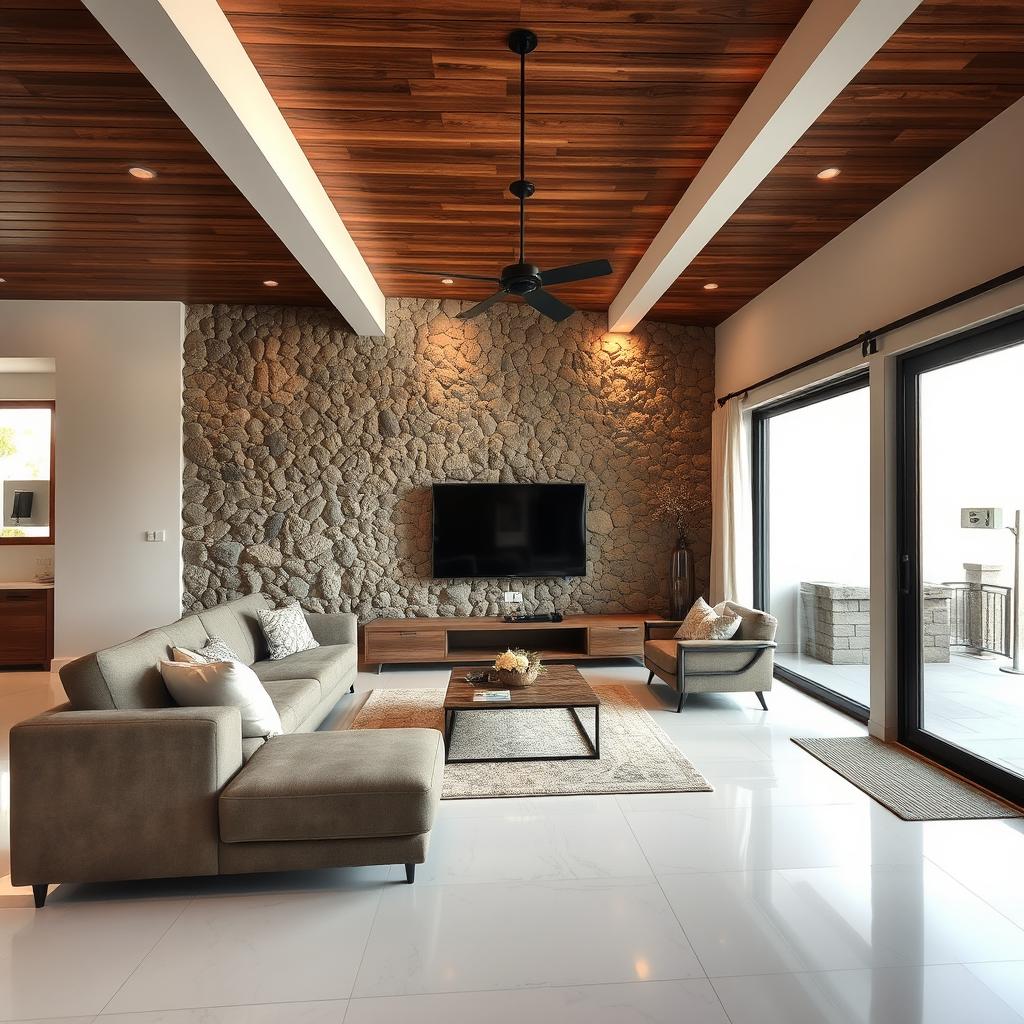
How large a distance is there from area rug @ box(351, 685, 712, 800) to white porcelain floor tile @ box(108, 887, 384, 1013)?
3.33 feet

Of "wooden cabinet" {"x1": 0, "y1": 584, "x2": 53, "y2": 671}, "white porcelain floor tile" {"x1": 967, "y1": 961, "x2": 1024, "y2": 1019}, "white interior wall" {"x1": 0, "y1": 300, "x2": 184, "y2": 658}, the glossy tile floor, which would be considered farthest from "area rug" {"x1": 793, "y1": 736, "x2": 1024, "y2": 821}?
"wooden cabinet" {"x1": 0, "y1": 584, "x2": 53, "y2": 671}

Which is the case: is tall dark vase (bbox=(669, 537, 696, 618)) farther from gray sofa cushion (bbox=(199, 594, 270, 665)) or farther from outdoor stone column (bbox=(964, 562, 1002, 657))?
gray sofa cushion (bbox=(199, 594, 270, 665))

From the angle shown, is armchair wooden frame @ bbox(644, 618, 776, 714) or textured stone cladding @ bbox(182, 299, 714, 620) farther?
textured stone cladding @ bbox(182, 299, 714, 620)

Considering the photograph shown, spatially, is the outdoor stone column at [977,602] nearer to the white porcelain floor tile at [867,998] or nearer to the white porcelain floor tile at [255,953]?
the white porcelain floor tile at [867,998]

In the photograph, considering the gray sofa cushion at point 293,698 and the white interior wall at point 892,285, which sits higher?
the white interior wall at point 892,285

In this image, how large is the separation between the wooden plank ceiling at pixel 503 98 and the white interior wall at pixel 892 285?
1.22 m

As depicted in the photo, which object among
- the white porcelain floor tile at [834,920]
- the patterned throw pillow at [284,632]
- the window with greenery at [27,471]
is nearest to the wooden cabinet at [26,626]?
the window with greenery at [27,471]

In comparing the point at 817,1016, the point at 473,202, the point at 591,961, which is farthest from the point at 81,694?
the point at 473,202

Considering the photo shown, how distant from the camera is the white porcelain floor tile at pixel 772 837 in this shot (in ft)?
8.71

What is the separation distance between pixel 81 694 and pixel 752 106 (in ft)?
12.3

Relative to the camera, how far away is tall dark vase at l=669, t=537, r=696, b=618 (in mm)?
6273

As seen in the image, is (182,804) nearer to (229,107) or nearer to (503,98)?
(229,107)

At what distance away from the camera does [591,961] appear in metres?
2.06

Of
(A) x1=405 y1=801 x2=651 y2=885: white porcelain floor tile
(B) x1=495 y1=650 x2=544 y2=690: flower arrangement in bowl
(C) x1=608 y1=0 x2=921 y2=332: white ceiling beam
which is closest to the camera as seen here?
(C) x1=608 y1=0 x2=921 y2=332: white ceiling beam
